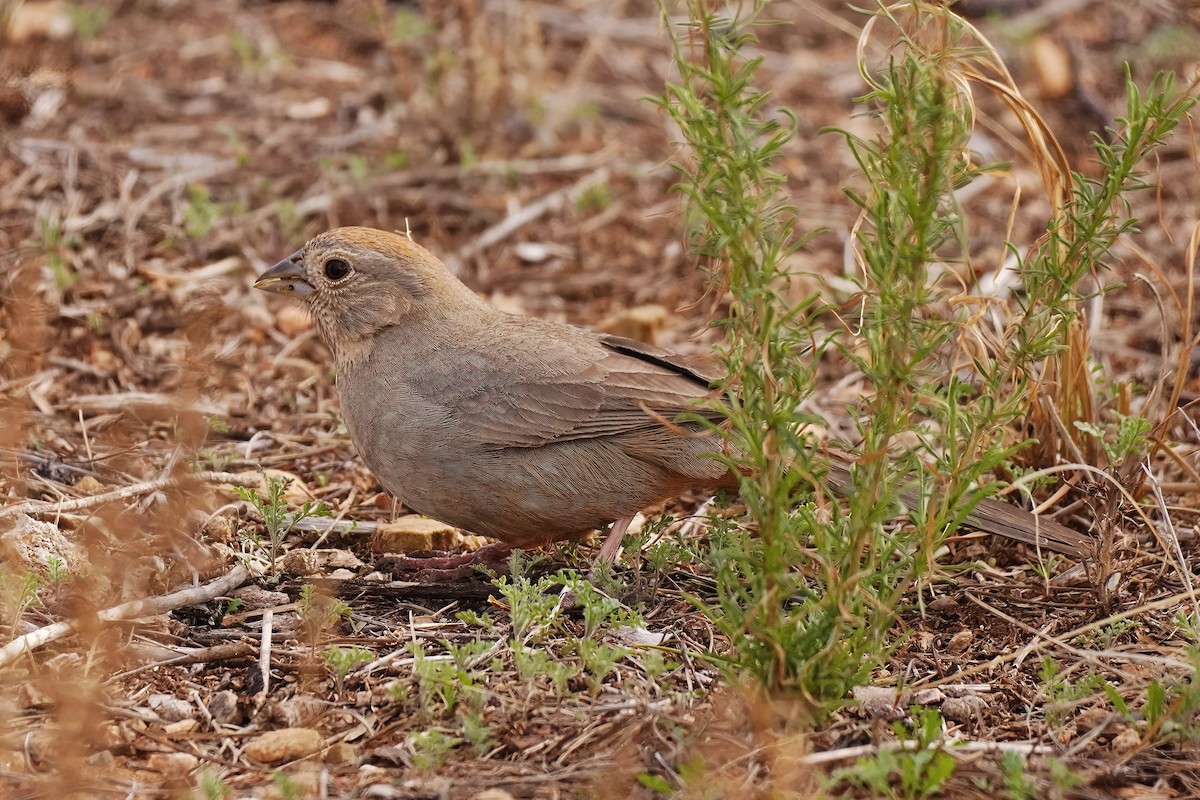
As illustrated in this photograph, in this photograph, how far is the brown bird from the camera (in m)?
5.01

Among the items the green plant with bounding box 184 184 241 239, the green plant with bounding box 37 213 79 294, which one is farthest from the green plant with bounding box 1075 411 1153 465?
the green plant with bounding box 37 213 79 294

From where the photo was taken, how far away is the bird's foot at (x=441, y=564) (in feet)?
16.6

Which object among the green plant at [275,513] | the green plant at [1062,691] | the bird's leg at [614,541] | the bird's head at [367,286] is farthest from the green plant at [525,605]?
the green plant at [1062,691]

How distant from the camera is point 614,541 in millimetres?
5020

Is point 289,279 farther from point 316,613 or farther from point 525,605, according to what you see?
point 525,605

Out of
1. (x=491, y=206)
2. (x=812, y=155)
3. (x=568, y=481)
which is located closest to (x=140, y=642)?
(x=568, y=481)

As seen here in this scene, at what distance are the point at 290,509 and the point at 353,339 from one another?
759 mm

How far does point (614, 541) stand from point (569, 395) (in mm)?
599

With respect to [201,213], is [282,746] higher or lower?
lower

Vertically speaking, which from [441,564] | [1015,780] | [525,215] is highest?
[525,215]

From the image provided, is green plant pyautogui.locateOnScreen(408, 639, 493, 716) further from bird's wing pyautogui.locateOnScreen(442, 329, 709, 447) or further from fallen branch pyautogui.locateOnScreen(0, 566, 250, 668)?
bird's wing pyautogui.locateOnScreen(442, 329, 709, 447)

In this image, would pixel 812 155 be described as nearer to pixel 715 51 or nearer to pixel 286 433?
pixel 286 433

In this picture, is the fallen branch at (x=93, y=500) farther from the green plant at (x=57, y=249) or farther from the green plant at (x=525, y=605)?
the green plant at (x=57, y=249)

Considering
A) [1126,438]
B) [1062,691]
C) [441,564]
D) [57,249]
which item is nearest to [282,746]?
[441,564]
